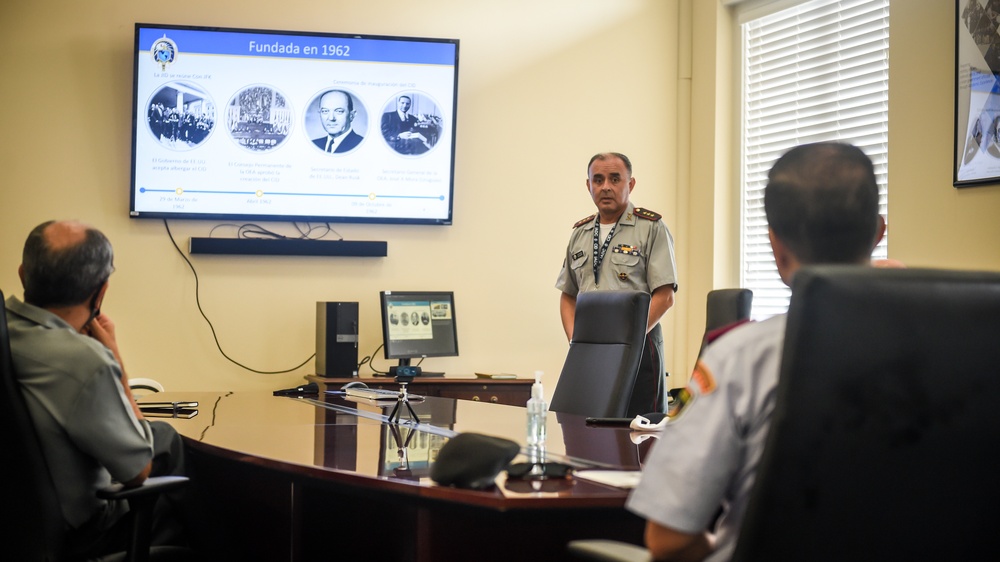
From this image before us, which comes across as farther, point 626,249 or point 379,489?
point 626,249

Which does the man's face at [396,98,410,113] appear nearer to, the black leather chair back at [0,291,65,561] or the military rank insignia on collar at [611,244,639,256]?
the military rank insignia on collar at [611,244,639,256]

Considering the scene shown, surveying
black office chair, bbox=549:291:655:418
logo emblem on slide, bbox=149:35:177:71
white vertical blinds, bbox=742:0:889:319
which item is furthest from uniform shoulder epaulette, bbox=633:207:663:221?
logo emblem on slide, bbox=149:35:177:71

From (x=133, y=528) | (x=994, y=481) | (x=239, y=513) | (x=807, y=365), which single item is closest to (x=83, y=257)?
(x=133, y=528)

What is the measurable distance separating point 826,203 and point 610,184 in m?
3.13

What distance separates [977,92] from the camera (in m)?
3.82

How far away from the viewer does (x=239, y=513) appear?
8.05 ft

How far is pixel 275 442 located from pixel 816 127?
11.7ft

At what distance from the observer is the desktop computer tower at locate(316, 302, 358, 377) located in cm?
467

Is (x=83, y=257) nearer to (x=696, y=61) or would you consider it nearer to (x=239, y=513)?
(x=239, y=513)

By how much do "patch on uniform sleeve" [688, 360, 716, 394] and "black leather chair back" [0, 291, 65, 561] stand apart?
129cm

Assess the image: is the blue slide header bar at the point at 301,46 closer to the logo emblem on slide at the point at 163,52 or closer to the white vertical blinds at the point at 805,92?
the logo emblem on slide at the point at 163,52

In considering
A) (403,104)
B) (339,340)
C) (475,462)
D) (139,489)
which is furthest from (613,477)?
(403,104)

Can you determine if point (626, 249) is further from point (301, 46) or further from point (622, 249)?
point (301, 46)

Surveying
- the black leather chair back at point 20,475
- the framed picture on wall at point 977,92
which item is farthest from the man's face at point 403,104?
the black leather chair back at point 20,475
